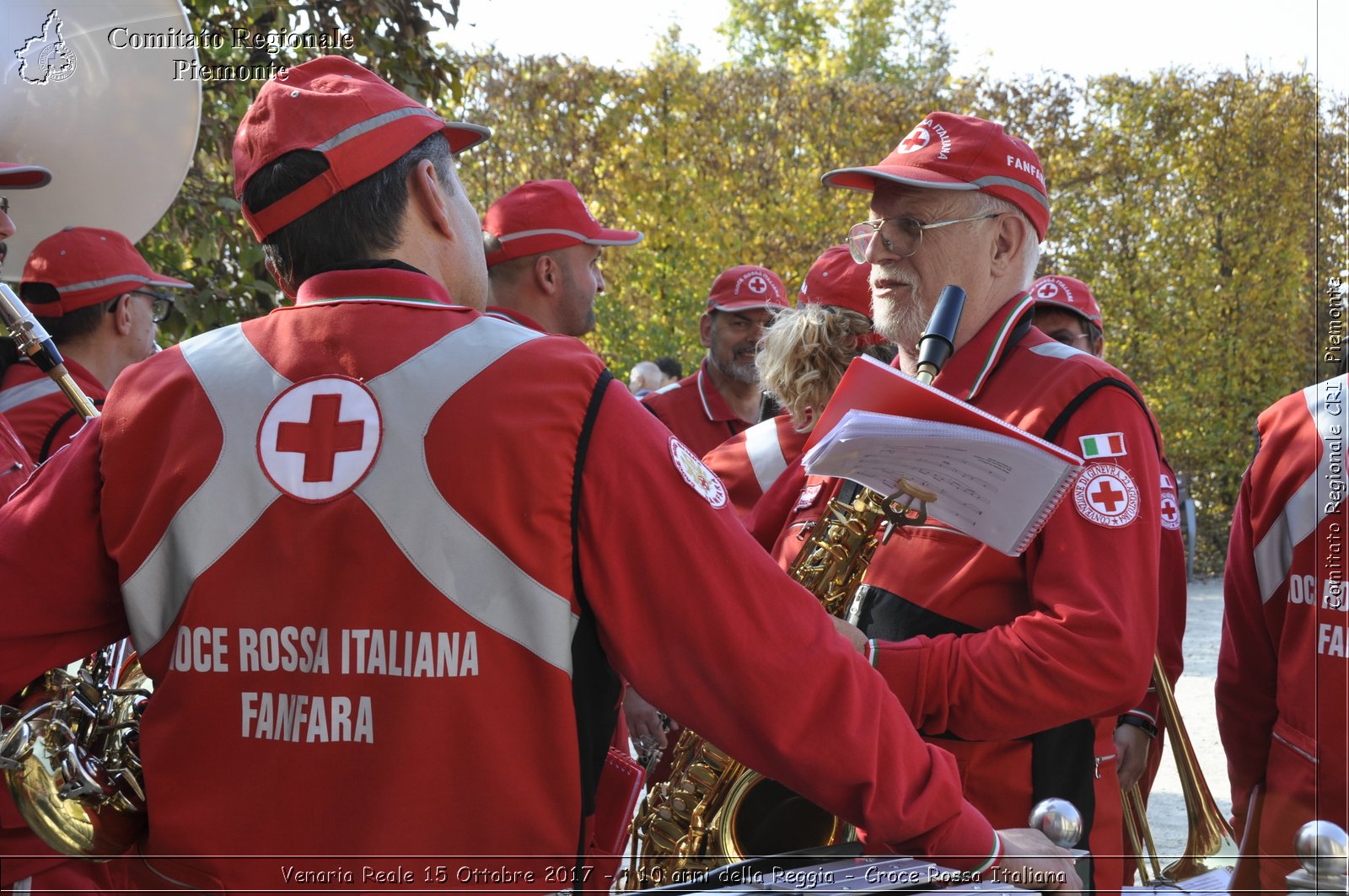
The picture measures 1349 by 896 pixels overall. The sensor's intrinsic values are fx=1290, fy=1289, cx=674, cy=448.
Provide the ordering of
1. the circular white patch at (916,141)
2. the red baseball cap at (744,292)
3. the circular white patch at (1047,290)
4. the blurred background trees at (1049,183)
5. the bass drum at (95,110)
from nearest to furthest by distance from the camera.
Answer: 1. the circular white patch at (916,141)
2. the bass drum at (95,110)
3. the circular white patch at (1047,290)
4. the red baseball cap at (744,292)
5. the blurred background trees at (1049,183)

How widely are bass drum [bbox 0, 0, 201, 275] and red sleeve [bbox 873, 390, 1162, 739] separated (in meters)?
2.61

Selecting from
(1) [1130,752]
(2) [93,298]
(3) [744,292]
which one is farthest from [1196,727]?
(2) [93,298]

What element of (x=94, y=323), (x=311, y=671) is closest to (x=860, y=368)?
(x=311, y=671)

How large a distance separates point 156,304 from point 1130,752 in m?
3.78

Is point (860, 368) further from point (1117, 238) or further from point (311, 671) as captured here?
point (1117, 238)

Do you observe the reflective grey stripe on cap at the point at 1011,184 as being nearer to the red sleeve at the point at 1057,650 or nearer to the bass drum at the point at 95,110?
the red sleeve at the point at 1057,650

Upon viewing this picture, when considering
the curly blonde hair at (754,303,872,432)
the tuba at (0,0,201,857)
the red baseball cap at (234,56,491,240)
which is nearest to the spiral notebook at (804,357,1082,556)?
the red baseball cap at (234,56,491,240)

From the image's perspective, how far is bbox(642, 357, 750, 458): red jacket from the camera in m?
6.22

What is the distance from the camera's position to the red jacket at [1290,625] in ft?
8.96

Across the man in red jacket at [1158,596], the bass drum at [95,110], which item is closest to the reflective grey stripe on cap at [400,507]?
the man in red jacket at [1158,596]

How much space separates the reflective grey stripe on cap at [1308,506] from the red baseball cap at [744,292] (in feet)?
11.8

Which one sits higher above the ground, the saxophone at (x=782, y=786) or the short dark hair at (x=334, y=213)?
the short dark hair at (x=334, y=213)

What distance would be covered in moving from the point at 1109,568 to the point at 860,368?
69 centimetres

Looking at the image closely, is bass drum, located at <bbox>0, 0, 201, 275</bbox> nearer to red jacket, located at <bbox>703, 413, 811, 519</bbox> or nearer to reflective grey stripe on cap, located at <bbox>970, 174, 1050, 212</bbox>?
red jacket, located at <bbox>703, 413, 811, 519</bbox>
